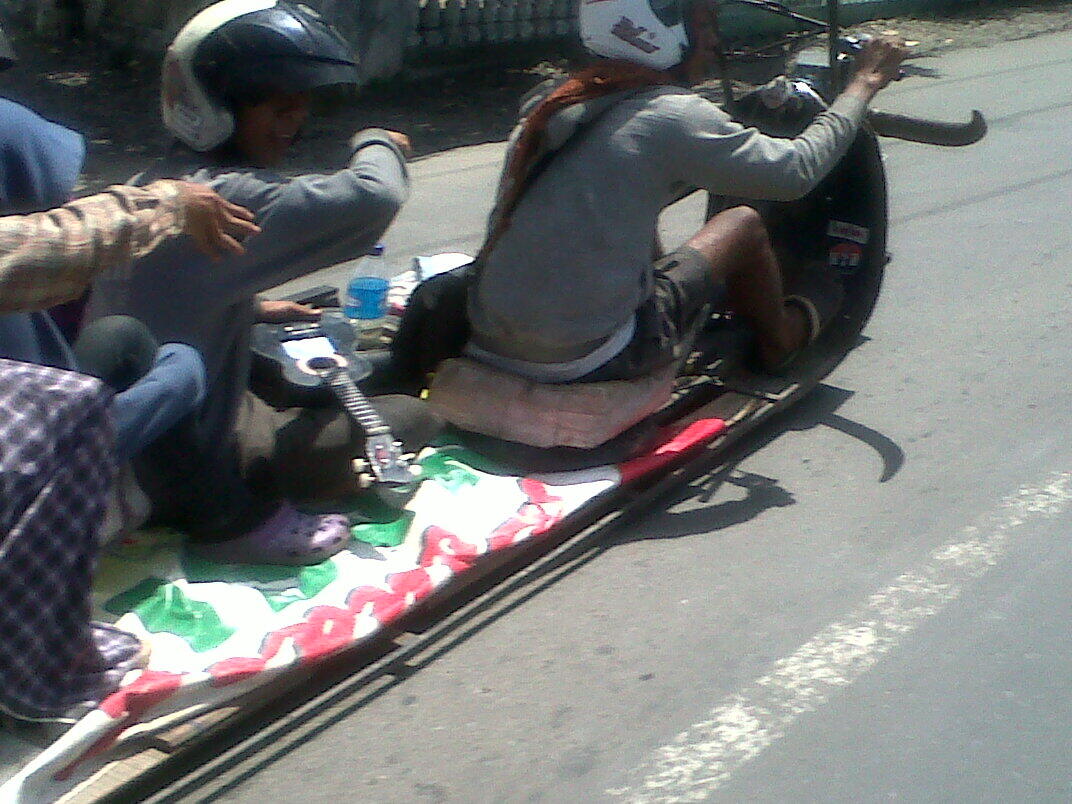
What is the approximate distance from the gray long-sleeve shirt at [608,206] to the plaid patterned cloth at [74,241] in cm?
139

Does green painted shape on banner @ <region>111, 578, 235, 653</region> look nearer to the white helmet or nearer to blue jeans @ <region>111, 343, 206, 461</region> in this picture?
blue jeans @ <region>111, 343, 206, 461</region>

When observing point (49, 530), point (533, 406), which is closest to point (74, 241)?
point (49, 530)

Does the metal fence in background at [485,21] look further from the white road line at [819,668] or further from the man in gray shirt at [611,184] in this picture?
A: the white road line at [819,668]

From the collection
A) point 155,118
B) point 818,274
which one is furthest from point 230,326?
point 155,118

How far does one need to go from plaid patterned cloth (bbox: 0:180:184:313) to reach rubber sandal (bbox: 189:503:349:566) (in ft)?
3.06

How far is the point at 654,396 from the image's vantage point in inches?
145

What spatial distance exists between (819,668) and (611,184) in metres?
1.31

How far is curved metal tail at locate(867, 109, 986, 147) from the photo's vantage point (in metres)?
3.90

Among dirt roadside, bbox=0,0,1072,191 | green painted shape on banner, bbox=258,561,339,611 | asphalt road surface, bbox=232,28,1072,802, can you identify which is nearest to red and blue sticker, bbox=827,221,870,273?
asphalt road surface, bbox=232,28,1072,802

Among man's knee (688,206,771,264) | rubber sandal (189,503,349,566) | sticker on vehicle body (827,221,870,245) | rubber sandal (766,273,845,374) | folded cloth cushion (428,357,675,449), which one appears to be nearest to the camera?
rubber sandal (189,503,349,566)

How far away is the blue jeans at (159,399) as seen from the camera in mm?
2482

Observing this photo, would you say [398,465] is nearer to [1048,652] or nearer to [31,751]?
[31,751]

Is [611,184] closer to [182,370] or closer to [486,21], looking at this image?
[182,370]

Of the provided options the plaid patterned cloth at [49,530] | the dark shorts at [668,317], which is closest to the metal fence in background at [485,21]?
the dark shorts at [668,317]
